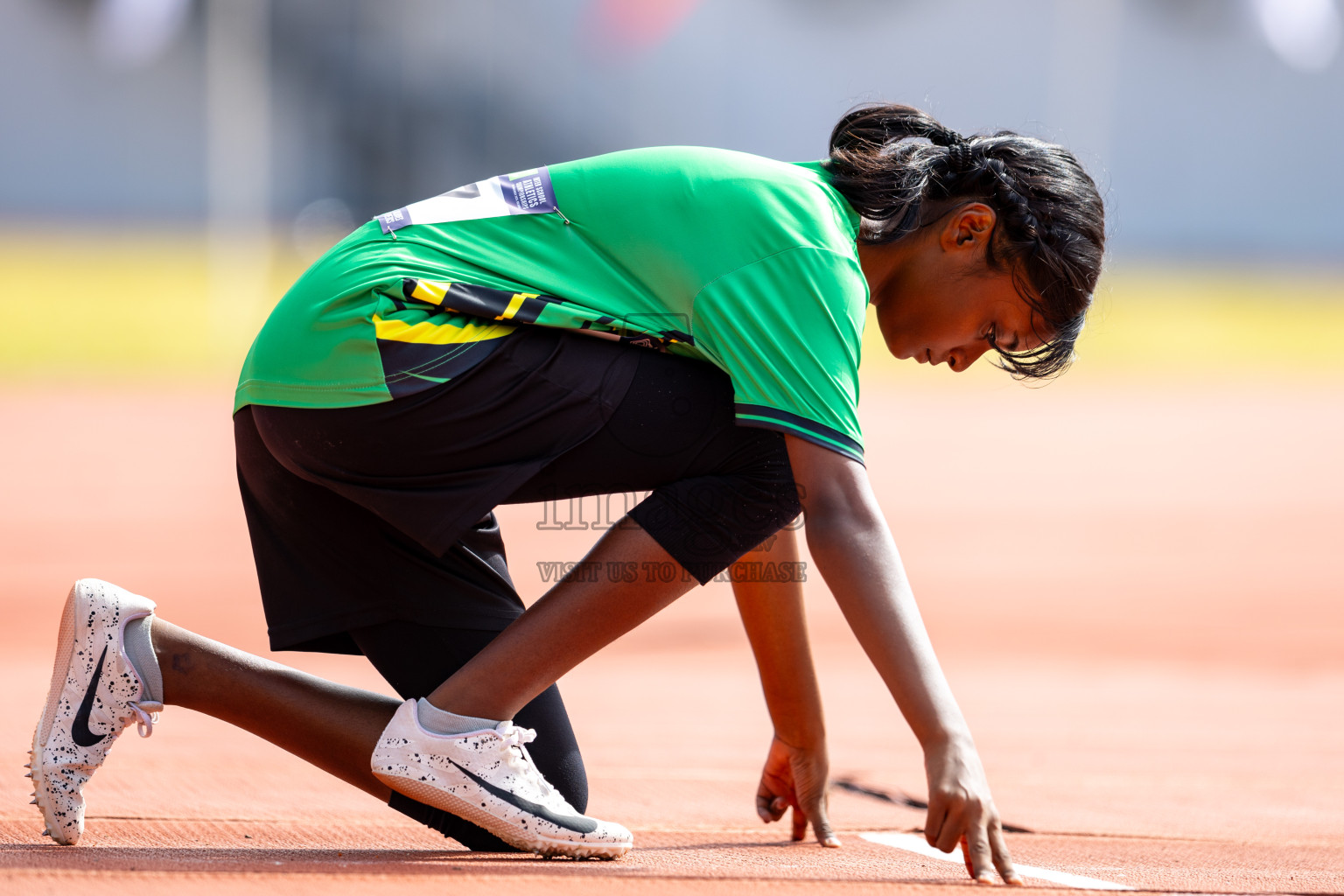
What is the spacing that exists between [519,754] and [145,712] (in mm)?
601

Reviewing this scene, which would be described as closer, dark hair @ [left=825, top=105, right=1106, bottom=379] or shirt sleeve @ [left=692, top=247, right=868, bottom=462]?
shirt sleeve @ [left=692, top=247, right=868, bottom=462]

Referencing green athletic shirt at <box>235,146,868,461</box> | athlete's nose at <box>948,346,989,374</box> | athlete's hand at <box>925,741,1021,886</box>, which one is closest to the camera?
athlete's hand at <box>925,741,1021,886</box>

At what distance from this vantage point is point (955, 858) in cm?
223

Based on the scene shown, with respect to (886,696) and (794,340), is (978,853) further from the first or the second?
(886,696)

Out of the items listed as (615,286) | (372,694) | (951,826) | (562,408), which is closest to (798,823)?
(951,826)

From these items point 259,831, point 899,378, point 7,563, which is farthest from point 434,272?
point 899,378

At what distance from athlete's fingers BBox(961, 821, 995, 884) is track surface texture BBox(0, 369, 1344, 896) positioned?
0.59 ft

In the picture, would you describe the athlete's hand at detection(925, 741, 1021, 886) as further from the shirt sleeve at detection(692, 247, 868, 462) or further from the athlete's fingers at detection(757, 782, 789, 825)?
the athlete's fingers at detection(757, 782, 789, 825)

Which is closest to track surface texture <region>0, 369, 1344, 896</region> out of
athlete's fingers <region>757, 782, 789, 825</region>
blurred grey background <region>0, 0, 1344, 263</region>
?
athlete's fingers <region>757, 782, 789, 825</region>

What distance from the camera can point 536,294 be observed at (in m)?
2.05


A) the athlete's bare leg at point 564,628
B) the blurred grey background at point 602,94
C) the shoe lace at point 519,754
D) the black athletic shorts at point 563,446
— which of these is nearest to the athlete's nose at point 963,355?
the black athletic shorts at point 563,446

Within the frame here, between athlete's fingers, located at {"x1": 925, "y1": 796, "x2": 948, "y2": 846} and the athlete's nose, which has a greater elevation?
the athlete's nose

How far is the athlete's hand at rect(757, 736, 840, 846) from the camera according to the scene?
231cm

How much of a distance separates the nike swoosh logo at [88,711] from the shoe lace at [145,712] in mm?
54
